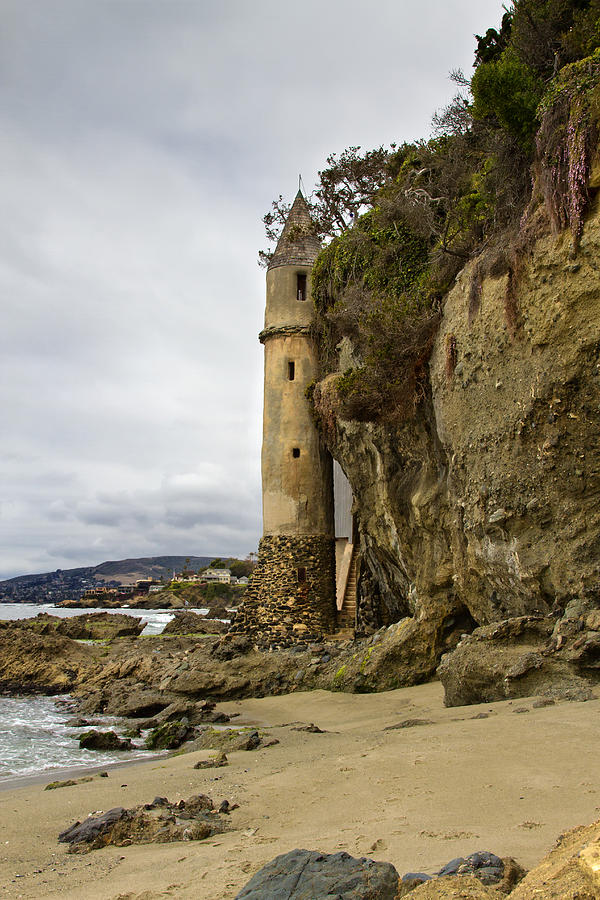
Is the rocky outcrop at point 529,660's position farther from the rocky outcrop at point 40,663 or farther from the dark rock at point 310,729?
the rocky outcrop at point 40,663

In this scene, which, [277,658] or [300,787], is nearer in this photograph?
[300,787]

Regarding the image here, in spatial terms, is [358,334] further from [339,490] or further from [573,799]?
[573,799]

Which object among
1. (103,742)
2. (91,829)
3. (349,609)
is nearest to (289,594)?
(349,609)

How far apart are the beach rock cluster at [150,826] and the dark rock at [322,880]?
1809mm

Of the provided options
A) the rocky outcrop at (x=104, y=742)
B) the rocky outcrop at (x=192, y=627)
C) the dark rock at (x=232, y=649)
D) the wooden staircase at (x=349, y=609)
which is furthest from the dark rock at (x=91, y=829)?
the rocky outcrop at (x=192, y=627)

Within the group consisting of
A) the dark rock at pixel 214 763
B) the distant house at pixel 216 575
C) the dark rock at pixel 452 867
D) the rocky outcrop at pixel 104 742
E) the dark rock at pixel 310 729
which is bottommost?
the rocky outcrop at pixel 104 742

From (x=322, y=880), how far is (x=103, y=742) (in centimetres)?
1050

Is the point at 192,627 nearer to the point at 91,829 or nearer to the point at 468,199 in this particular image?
the point at 468,199

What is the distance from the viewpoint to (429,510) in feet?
42.4

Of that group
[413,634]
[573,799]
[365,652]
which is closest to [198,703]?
[365,652]

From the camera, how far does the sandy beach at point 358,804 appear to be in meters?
3.64

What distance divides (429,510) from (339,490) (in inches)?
462

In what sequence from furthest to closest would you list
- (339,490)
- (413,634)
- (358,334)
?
(339,490) → (358,334) → (413,634)

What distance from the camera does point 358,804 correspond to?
15.6ft
